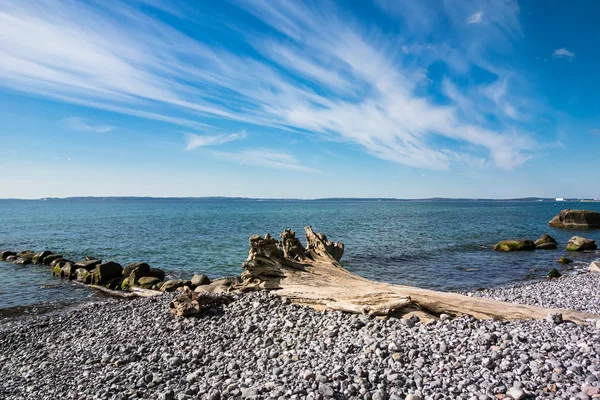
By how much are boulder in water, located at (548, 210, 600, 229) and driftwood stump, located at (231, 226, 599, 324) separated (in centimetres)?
5859

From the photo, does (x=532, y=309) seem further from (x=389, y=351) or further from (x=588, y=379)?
(x=389, y=351)

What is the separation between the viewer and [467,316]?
9156 millimetres

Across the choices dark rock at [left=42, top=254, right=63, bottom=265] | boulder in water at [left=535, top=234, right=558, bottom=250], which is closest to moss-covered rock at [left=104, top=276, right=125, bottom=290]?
dark rock at [left=42, top=254, right=63, bottom=265]

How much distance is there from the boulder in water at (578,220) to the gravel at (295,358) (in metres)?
61.9

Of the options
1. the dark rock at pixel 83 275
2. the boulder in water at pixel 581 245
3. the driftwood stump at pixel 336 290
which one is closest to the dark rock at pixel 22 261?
the dark rock at pixel 83 275

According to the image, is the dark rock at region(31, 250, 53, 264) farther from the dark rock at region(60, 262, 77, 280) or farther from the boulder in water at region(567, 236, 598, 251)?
the boulder in water at region(567, 236, 598, 251)

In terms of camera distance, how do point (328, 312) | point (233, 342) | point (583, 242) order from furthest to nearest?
point (583, 242), point (328, 312), point (233, 342)

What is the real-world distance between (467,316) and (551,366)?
2.97 metres

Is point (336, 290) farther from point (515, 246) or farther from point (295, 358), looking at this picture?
point (515, 246)

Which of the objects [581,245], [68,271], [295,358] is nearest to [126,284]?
[68,271]

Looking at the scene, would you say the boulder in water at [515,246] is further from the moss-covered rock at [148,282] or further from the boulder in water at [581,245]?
the moss-covered rock at [148,282]

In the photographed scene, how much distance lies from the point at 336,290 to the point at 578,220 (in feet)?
207

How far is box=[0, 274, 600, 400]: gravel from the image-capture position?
609 centimetres

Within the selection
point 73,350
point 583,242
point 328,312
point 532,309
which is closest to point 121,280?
point 73,350
